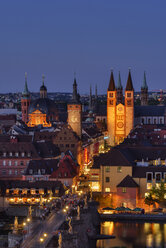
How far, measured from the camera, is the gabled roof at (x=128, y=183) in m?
73.3

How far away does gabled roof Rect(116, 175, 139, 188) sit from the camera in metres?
73.3

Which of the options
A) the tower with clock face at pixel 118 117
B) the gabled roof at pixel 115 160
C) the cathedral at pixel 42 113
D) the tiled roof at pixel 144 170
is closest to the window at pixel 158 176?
the tiled roof at pixel 144 170

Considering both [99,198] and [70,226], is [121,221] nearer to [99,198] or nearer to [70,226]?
[99,198]

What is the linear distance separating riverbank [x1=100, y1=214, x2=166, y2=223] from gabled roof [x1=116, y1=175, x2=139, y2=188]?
4.99 m

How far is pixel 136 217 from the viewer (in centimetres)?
6850

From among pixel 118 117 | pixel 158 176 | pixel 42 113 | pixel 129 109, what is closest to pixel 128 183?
pixel 158 176

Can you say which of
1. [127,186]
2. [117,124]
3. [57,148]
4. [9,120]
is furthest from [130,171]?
[9,120]

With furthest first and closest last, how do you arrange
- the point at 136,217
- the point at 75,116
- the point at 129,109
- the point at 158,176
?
the point at 129,109 → the point at 75,116 → the point at 158,176 → the point at 136,217

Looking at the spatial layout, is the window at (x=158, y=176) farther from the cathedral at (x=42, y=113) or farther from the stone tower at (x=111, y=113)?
the cathedral at (x=42, y=113)

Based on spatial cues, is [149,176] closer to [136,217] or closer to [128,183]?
[128,183]

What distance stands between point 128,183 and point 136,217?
5946mm

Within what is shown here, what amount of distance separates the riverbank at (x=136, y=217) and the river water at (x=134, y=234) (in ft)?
2.78

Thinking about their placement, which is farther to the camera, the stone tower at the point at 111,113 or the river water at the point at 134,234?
the stone tower at the point at 111,113

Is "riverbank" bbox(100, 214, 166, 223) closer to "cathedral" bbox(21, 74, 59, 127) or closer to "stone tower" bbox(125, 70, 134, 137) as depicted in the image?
"stone tower" bbox(125, 70, 134, 137)
